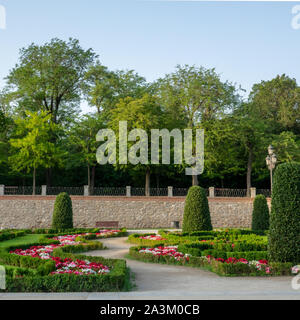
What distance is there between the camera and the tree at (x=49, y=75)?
32.5 meters

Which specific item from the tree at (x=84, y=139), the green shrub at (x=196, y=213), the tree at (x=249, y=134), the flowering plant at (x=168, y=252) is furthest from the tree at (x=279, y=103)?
the flowering plant at (x=168, y=252)

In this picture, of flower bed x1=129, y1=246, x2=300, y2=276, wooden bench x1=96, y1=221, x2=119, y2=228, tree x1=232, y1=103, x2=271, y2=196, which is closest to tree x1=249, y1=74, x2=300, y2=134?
tree x1=232, y1=103, x2=271, y2=196

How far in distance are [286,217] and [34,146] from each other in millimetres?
22793

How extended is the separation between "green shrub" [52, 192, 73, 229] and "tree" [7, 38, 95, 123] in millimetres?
14594

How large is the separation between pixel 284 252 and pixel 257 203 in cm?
1105

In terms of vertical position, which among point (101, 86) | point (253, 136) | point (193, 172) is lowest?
point (193, 172)

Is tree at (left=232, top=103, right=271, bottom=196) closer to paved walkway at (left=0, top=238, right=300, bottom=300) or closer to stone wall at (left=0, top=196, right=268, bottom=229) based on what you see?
stone wall at (left=0, top=196, right=268, bottom=229)

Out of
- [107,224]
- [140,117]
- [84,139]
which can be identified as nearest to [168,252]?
[107,224]

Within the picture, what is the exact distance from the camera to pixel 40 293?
259 inches

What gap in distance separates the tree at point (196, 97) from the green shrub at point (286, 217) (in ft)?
64.5

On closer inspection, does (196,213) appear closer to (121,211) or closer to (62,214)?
(62,214)

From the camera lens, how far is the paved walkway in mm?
6281
